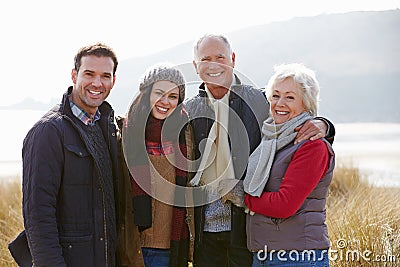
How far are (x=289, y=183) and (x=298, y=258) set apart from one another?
1.29 ft

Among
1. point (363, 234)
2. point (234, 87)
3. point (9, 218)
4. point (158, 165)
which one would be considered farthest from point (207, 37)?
point (9, 218)

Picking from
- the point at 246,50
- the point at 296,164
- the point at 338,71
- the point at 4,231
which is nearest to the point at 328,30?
the point at 338,71

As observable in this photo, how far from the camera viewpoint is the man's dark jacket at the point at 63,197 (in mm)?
2566

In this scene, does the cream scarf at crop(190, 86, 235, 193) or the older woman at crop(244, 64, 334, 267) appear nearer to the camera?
the older woman at crop(244, 64, 334, 267)

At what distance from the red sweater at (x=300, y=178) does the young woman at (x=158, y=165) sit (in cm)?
58

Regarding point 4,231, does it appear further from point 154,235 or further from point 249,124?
point 249,124

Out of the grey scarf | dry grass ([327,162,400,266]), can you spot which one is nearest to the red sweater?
the grey scarf

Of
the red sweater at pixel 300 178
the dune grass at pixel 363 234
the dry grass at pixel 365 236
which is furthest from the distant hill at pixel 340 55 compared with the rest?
the red sweater at pixel 300 178

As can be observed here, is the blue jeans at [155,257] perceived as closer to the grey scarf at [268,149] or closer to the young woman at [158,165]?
the young woman at [158,165]

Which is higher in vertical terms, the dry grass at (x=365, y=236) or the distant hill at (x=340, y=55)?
the distant hill at (x=340, y=55)

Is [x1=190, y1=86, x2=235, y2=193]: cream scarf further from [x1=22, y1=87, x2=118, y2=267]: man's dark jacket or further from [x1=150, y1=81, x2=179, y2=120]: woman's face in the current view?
[x1=22, y1=87, x2=118, y2=267]: man's dark jacket

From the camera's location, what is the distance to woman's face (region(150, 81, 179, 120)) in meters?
3.08

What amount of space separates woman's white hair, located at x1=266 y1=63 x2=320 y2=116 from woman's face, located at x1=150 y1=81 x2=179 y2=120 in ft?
1.79

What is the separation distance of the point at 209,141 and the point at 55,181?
3.20 ft
